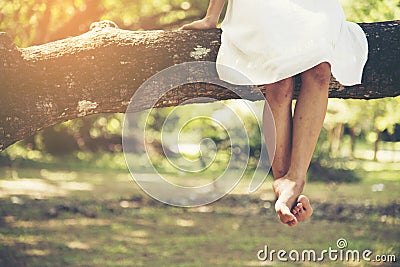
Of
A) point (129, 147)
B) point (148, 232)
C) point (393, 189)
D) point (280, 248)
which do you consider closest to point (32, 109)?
point (280, 248)

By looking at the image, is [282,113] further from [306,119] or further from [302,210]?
[302,210]

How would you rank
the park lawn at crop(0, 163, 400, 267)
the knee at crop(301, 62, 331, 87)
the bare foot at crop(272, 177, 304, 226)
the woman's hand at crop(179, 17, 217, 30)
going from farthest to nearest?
the park lawn at crop(0, 163, 400, 267) → the woman's hand at crop(179, 17, 217, 30) → the knee at crop(301, 62, 331, 87) → the bare foot at crop(272, 177, 304, 226)

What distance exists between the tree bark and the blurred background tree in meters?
4.44

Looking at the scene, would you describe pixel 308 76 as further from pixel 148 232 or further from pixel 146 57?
pixel 148 232

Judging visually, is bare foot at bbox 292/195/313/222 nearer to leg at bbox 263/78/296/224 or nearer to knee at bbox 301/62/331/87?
leg at bbox 263/78/296/224

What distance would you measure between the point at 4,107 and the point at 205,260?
5.87 meters

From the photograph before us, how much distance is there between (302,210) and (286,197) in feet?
0.27

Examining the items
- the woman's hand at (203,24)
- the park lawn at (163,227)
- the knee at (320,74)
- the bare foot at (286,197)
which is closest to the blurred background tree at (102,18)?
the park lawn at (163,227)

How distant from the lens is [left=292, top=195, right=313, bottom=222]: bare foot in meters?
2.94

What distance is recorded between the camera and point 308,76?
10.1 feet

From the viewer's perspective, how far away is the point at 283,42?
2.99m

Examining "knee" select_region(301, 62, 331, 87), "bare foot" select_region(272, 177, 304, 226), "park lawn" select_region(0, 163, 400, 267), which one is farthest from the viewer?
"park lawn" select_region(0, 163, 400, 267)

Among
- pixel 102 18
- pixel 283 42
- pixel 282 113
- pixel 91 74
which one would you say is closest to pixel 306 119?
pixel 282 113

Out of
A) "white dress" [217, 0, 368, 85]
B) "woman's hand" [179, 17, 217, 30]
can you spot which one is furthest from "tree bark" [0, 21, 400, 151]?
"white dress" [217, 0, 368, 85]
